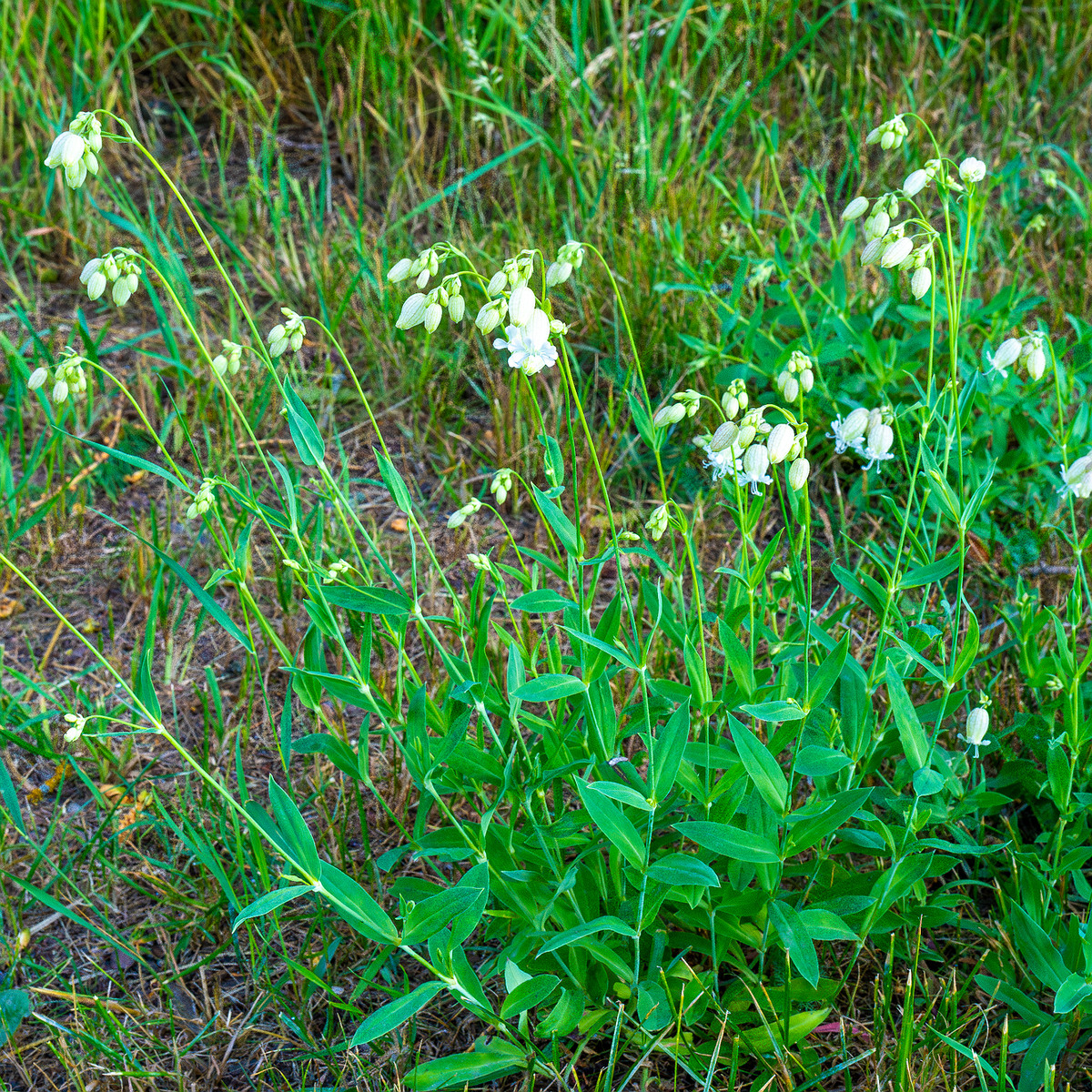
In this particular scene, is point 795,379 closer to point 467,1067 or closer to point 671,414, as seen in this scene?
point 671,414

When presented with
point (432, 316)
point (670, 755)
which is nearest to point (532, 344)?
point (432, 316)

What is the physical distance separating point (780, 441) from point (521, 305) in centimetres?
41

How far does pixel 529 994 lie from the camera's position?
165 cm

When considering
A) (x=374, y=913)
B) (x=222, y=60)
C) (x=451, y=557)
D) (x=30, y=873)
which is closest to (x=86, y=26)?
(x=222, y=60)

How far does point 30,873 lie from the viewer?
2172mm

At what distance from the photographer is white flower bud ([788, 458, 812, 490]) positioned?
151 cm

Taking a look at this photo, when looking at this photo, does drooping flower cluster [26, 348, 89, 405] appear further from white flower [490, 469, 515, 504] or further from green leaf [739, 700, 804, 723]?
green leaf [739, 700, 804, 723]

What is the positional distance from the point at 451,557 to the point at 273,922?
3.75ft

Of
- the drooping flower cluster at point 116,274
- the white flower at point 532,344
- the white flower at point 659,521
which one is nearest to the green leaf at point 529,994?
the white flower at point 659,521

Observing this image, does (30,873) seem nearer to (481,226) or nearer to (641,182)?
(481,226)

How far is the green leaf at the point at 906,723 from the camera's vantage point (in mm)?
1697

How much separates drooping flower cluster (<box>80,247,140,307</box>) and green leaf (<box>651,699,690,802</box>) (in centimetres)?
103

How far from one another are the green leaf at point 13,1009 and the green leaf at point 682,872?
126cm

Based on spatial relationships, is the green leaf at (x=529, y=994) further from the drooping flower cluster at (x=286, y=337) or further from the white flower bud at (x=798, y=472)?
the drooping flower cluster at (x=286, y=337)
